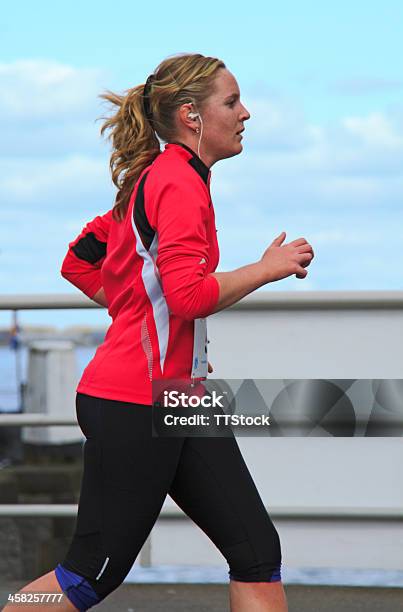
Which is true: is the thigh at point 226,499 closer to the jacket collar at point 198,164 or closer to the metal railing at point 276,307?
the jacket collar at point 198,164

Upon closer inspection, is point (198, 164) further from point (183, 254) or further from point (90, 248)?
point (90, 248)

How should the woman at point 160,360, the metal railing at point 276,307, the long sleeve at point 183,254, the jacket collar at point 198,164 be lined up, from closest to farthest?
the long sleeve at point 183,254 < the woman at point 160,360 < the jacket collar at point 198,164 < the metal railing at point 276,307

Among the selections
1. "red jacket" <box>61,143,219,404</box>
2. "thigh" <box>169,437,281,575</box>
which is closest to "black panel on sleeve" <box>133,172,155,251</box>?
"red jacket" <box>61,143,219,404</box>

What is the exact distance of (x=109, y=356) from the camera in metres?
3.20

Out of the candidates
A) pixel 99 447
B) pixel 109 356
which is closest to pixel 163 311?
pixel 109 356

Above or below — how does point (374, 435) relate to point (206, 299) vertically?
below

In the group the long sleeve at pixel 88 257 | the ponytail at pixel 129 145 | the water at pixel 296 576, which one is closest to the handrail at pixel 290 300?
the water at pixel 296 576

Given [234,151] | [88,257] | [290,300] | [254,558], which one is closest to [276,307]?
[290,300]

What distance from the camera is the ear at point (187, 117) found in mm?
3264

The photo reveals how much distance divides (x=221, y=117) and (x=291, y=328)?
252cm

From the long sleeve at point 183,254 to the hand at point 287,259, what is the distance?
163 mm

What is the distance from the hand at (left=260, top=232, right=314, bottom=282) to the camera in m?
3.08

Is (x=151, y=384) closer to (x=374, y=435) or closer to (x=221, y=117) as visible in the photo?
(x=221, y=117)

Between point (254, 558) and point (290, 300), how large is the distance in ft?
8.18
